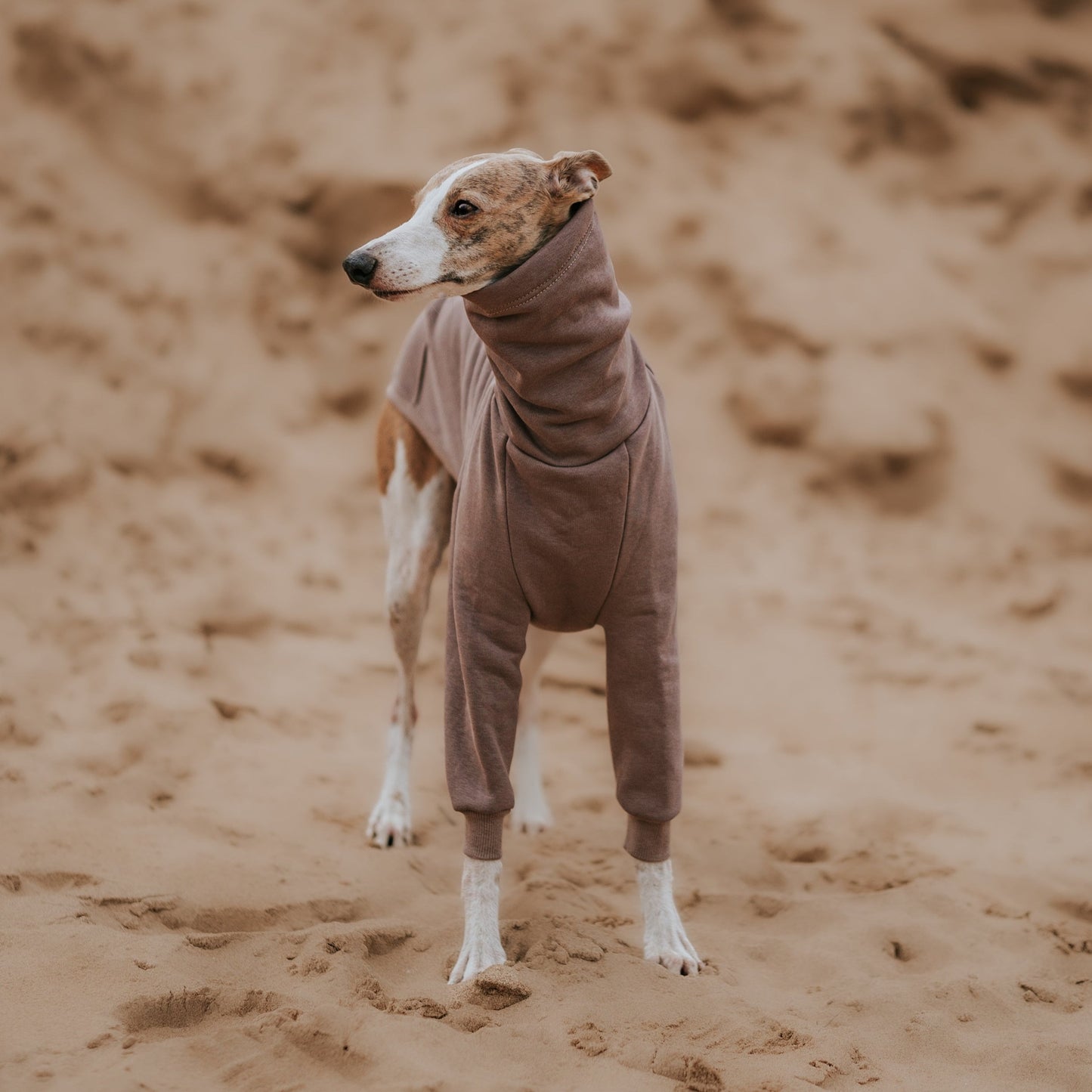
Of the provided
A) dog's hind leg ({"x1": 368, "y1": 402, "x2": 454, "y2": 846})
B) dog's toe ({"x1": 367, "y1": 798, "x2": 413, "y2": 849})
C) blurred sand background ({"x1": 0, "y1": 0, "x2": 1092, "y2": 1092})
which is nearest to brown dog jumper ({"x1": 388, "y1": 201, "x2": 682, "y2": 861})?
blurred sand background ({"x1": 0, "y1": 0, "x2": 1092, "y2": 1092})

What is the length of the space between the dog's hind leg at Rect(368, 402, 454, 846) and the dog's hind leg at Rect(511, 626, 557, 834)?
387 mm

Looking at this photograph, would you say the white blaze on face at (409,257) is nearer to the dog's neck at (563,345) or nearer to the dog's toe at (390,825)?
the dog's neck at (563,345)

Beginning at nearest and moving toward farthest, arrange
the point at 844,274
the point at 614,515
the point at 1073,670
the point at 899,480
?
the point at 614,515 < the point at 1073,670 < the point at 899,480 < the point at 844,274

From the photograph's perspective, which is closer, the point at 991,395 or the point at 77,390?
the point at 77,390

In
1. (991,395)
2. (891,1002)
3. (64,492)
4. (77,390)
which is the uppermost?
(991,395)

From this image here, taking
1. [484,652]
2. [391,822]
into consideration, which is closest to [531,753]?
[391,822]

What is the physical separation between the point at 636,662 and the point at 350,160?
17.1 ft

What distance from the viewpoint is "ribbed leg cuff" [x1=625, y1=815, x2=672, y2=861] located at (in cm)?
307

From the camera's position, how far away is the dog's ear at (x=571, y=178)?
111 inches

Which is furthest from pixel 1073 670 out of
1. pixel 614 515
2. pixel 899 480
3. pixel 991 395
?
pixel 614 515

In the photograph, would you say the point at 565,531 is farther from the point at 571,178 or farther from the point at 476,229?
the point at 571,178

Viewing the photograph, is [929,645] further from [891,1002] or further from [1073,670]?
[891,1002]

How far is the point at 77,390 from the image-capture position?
6.32 metres

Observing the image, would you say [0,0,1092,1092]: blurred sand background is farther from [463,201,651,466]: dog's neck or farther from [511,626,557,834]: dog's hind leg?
[463,201,651,466]: dog's neck
